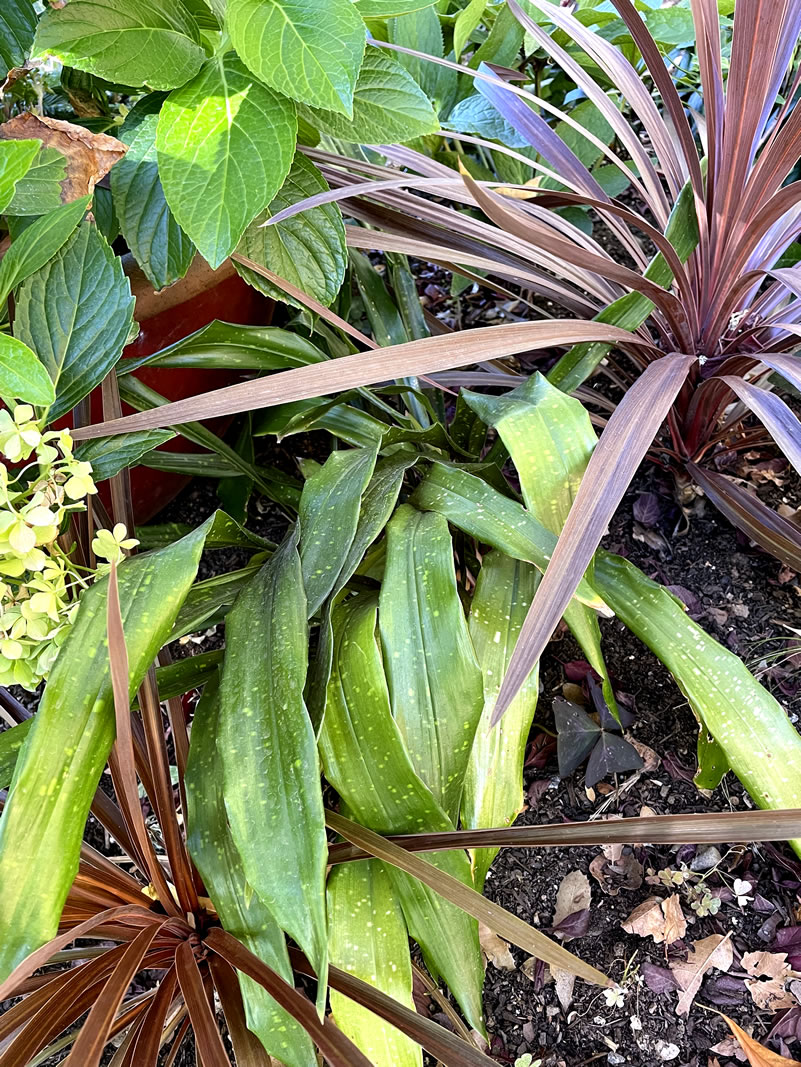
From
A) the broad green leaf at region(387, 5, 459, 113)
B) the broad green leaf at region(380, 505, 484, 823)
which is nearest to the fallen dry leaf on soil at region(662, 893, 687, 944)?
the broad green leaf at region(380, 505, 484, 823)

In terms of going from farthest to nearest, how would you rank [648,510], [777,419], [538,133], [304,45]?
[648,510] → [538,133] → [777,419] → [304,45]

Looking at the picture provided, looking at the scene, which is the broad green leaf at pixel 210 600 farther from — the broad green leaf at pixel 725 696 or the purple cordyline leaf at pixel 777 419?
the purple cordyline leaf at pixel 777 419

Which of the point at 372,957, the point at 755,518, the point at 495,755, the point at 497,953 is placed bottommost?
the point at 497,953

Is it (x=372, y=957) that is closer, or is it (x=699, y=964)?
(x=372, y=957)

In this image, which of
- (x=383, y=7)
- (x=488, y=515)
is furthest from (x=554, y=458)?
(x=383, y=7)

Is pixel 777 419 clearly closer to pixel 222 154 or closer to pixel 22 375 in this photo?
pixel 222 154

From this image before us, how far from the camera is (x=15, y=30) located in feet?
2.53

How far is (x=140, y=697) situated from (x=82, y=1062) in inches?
10.3

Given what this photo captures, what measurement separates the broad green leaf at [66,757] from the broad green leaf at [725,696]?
1.43 feet

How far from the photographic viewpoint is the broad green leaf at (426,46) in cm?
107

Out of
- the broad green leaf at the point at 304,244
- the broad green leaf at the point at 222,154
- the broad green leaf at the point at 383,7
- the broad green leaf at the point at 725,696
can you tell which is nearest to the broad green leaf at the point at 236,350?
the broad green leaf at the point at 304,244

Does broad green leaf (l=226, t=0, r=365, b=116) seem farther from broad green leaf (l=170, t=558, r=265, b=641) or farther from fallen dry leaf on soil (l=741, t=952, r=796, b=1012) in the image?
fallen dry leaf on soil (l=741, t=952, r=796, b=1012)

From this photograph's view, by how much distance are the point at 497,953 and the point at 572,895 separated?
100 mm

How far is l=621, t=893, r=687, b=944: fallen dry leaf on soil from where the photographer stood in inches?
32.0
